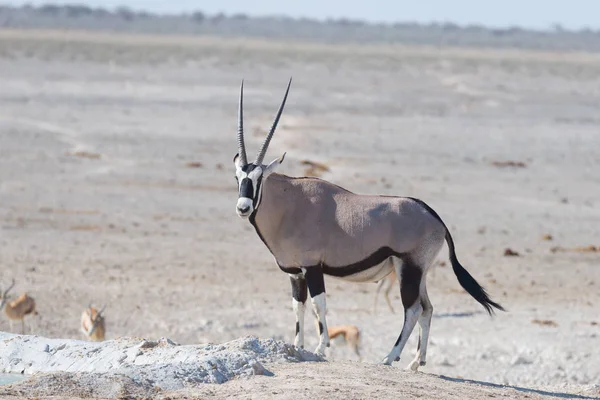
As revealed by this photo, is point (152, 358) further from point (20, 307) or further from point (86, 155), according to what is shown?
point (86, 155)

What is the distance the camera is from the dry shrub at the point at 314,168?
25875mm

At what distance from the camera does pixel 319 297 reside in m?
10.3

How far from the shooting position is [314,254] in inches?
411

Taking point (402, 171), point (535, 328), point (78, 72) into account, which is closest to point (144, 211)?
point (402, 171)

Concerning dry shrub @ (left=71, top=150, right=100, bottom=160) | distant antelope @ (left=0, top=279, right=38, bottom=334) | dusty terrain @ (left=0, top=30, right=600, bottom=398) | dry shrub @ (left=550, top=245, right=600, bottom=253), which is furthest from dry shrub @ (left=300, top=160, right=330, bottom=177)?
distant antelope @ (left=0, top=279, right=38, bottom=334)

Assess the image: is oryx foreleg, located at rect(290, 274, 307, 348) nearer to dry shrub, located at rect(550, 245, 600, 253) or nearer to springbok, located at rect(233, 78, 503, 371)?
springbok, located at rect(233, 78, 503, 371)

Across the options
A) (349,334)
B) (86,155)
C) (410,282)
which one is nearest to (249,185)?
(410,282)

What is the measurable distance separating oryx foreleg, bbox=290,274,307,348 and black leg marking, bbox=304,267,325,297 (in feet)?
0.67

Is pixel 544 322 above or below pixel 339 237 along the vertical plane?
below

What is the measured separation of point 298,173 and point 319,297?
1572 cm

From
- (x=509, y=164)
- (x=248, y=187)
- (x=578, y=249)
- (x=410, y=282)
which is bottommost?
(x=578, y=249)

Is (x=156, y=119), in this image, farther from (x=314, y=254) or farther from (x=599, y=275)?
(x=314, y=254)

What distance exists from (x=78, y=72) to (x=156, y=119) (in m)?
17.1

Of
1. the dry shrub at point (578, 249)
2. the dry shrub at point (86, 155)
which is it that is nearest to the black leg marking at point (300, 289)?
the dry shrub at point (578, 249)
